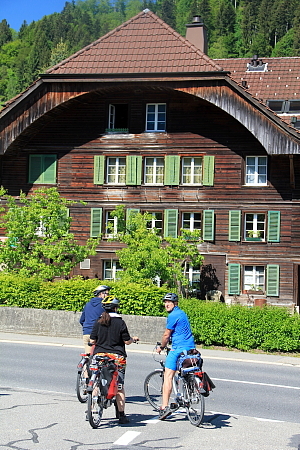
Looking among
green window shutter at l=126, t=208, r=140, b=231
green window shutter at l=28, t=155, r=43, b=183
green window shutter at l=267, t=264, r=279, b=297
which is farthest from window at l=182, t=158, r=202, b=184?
green window shutter at l=28, t=155, r=43, b=183

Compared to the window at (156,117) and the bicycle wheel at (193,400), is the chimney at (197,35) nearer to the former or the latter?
the window at (156,117)

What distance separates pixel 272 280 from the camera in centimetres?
3331

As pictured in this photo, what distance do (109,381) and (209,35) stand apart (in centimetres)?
15943

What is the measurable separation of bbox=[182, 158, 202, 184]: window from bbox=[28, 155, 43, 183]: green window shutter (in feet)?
23.2

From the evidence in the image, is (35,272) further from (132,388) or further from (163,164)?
(132,388)

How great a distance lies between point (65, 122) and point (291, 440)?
91.7ft

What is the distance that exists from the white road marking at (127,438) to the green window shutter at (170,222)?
24.4 m

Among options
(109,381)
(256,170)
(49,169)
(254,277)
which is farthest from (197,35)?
(109,381)

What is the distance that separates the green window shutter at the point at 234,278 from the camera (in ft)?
110

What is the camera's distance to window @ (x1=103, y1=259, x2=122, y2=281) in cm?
3562

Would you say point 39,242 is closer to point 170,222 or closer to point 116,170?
point 170,222

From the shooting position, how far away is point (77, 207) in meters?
36.5

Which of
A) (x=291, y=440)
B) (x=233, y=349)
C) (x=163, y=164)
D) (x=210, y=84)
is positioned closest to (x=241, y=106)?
(x=210, y=84)

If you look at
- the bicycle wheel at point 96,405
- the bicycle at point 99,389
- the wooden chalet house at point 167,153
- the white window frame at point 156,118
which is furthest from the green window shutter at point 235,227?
the bicycle wheel at point 96,405
